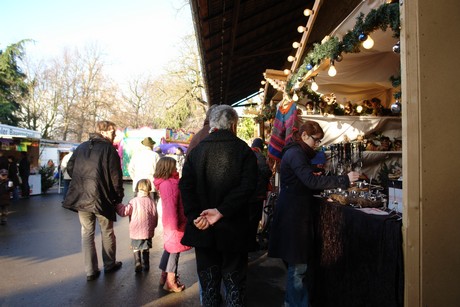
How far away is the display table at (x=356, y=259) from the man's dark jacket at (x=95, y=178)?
9.08 ft

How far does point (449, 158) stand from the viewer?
224cm

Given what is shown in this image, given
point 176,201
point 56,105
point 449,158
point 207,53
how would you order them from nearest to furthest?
point 449,158 → point 176,201 → point 207,53 → point 56,105

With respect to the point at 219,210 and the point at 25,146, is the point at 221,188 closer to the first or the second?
the point at 219,210

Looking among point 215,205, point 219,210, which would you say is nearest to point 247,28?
point 215,205

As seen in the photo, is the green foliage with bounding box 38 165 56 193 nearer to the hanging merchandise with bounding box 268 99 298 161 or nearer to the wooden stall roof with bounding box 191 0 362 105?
the wooden stall roof with bounding box 191 0 362 105

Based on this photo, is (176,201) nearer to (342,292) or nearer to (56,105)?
(342,292)

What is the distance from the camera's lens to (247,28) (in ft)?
25.9

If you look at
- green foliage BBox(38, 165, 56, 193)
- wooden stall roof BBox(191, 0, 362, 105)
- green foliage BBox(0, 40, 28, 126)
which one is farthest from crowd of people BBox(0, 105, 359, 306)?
green foliage BBox(0, 40, 28, 126)

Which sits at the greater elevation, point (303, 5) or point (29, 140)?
point (303, 5)

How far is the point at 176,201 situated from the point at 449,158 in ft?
9.50

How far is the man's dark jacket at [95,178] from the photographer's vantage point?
4676 millimetres

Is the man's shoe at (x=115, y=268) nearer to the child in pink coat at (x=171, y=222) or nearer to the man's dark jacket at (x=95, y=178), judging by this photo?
the man's dark jacket at (x=95, y=178)

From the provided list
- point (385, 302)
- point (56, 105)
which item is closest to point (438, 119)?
point (385, 302)

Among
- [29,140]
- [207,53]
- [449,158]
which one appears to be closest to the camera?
[449,158]
